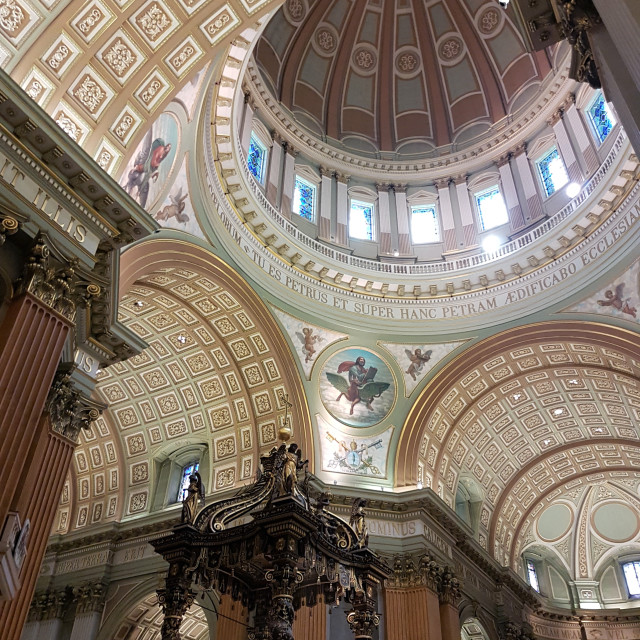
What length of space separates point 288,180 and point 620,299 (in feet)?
33.6

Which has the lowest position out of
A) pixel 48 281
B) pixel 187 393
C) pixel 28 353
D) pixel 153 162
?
pixel 28 353

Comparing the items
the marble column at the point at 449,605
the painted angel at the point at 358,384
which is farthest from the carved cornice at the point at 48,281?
the marble column at the point at 449,605

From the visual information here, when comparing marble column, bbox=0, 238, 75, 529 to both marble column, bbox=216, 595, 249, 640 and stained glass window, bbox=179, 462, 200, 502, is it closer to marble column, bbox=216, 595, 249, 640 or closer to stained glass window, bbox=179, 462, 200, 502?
marble column, bbox=216, 595, 249, 640

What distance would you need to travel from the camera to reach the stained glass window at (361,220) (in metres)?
21.5

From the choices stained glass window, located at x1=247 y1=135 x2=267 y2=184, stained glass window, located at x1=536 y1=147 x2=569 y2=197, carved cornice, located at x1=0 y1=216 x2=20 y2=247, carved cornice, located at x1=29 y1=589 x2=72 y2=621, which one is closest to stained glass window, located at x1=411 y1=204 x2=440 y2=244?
stained glass window, located at x1=536 y1=147 x2=569 y2=197

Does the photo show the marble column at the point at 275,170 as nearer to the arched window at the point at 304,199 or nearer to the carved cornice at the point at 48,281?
the arched window at the point at 304,199

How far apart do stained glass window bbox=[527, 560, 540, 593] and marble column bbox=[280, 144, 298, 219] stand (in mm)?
18194

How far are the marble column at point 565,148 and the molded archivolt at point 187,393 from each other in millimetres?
9721

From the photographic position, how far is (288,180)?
2066 centimetres

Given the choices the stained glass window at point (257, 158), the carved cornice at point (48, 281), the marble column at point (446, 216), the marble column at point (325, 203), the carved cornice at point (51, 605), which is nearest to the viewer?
the carved cornice at point (48, 281)

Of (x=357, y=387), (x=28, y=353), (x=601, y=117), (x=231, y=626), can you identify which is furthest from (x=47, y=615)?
(x=601, y=117)

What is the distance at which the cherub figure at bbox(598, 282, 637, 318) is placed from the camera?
16.5 metres

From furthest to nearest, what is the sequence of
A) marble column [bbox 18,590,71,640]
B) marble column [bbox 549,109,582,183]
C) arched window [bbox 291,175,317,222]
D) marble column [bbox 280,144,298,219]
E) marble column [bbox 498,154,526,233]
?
arched window [bbox 291,175,317,222] → marble column [bbox 498,154,526,233] → marble column [bbox 280,144,298,219] → marble column [bbox 549,109,582,183] → marble column [bbox 18,590,71,640]

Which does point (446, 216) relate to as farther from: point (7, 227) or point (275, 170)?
point (7, 227)
